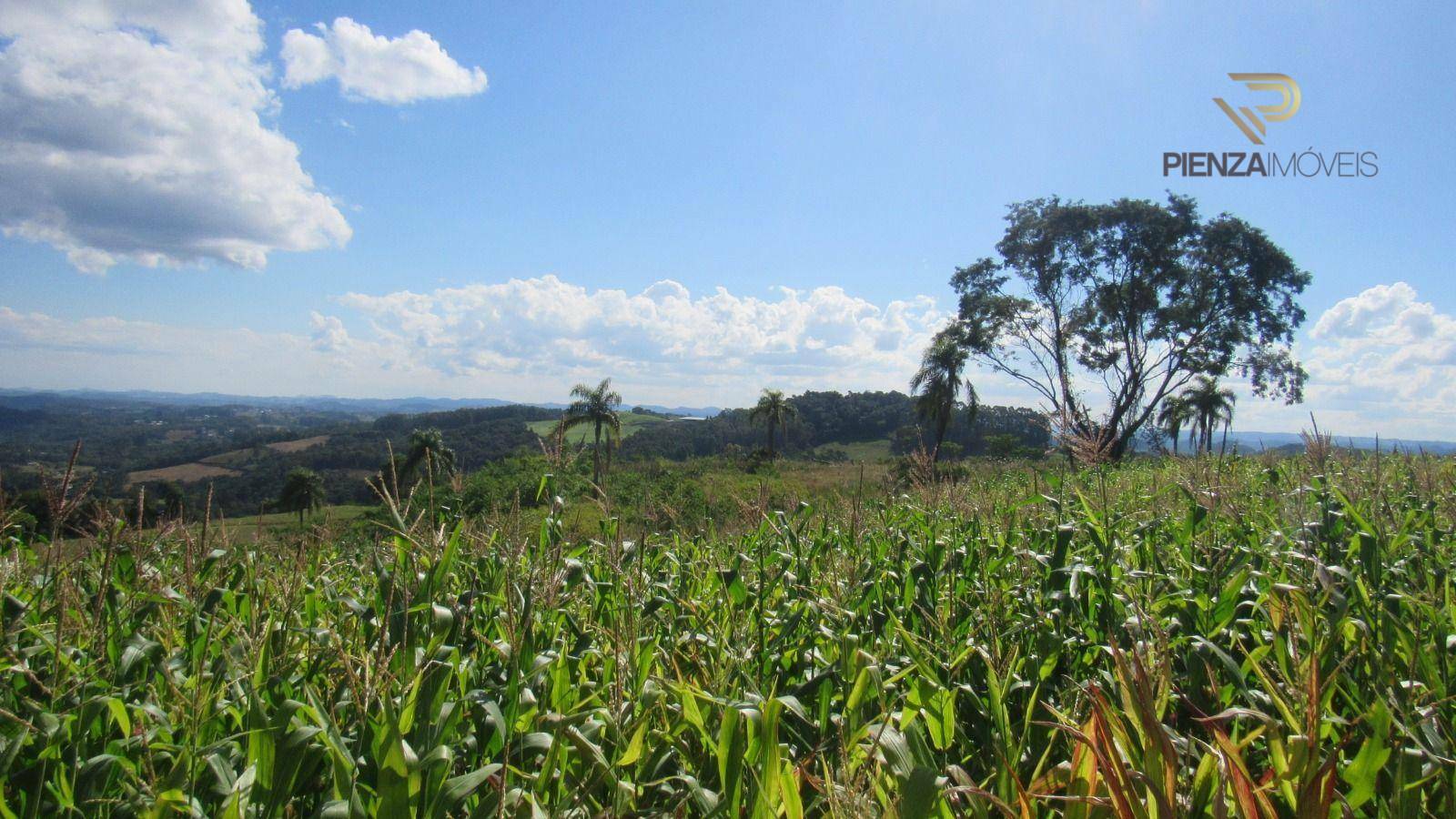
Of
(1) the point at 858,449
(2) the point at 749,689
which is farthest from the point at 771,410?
(2) the point at 749,689

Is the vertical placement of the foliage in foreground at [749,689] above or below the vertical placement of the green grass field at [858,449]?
above

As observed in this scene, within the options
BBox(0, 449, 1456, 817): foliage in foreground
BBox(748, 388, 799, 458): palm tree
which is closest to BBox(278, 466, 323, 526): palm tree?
BBox(748, 388, 799, 458): palm tree

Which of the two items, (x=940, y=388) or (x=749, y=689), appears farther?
(x=940, y=388)

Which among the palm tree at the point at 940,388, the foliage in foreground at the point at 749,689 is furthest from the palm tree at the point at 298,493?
the foliage in foreground at the point at 749,689

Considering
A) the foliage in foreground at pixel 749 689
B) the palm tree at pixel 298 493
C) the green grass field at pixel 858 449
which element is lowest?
the palm tree at pixel 298 493

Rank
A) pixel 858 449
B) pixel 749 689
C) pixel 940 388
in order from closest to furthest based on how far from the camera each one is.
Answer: pixel 749 689 → pixel 940 388 → pixel 858 449

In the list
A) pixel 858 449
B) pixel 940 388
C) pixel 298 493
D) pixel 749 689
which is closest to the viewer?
pixel 749 689

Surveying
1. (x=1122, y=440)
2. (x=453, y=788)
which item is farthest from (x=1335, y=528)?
(x=1122, y=440)

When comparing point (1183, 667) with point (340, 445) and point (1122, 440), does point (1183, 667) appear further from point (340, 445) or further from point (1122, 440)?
point (340, 445)

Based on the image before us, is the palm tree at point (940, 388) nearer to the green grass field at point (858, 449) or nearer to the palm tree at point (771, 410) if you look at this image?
the palm tree at point (771, 410)

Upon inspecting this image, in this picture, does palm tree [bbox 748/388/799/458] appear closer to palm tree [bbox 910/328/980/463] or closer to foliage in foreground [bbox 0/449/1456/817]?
palm tree [bbox 910/328/980/463]

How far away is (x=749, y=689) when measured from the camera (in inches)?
101

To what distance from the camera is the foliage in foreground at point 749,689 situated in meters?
1.61

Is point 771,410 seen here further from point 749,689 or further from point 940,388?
point 749,689
